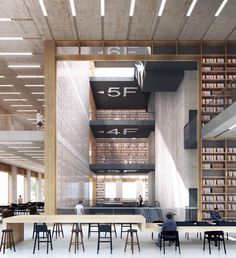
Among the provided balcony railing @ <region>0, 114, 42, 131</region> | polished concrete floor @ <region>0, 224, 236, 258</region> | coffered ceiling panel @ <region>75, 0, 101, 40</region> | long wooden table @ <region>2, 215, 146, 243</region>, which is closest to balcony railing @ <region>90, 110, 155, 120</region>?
balcony railing @ <region>0, 114, 42, 131</region>

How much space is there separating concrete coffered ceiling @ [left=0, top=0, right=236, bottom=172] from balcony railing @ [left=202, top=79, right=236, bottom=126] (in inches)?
77.3

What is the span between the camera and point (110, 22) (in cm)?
1307

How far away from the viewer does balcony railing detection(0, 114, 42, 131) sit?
15.9m

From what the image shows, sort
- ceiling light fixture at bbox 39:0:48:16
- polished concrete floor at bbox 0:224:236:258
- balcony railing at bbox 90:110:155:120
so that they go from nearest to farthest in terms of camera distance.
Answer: polished concrete floor at bbox 0:224:236:258, ceiling light fixture at bbox 39:0:48:16, balcony railing at bbox 90:110:155:120

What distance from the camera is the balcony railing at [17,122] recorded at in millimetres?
15883

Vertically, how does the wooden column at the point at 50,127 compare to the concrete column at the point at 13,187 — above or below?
above

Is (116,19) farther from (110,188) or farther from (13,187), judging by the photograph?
(110,188)

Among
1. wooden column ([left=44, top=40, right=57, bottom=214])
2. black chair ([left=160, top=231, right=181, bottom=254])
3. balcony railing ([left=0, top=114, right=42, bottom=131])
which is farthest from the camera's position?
balcony railing ([left=0, top=114, right=42, bottom=131])

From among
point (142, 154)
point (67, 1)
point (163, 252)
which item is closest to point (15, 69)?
point (67, 1)

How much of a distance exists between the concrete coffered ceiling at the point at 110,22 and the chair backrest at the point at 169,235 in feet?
18.3

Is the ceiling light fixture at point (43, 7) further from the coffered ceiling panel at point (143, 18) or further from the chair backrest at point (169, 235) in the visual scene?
the chair backrest at point (169, 235)

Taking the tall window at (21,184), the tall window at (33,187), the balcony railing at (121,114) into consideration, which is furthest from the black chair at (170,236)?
the tall window at (33,187)

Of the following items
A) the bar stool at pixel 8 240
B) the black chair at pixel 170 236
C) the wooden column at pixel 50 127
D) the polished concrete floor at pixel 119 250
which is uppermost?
the wooden column at pixel 50 127

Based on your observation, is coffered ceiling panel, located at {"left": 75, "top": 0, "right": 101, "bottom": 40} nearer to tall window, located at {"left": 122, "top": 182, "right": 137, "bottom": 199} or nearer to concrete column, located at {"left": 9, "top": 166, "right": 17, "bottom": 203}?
concrete column, located at {"left": 9, "top": 166, "right": 17, "bottom": 203}
